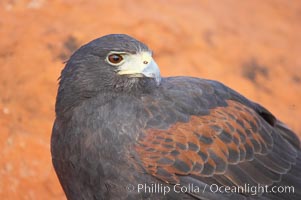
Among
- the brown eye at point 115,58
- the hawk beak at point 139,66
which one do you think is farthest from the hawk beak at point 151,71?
the brown eye at point 115,58

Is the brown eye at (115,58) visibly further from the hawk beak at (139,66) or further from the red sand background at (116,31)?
the red sand background at (116,31)

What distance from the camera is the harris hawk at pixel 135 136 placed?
6.63 m

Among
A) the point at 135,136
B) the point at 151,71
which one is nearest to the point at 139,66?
the point at 151,71

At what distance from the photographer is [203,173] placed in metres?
6.86

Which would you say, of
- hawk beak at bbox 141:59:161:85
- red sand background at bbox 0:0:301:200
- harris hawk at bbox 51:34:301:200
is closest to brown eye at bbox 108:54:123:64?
harris hawk at bbox 51:34:301:200

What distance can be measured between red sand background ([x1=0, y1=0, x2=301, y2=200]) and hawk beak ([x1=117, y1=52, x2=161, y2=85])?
270cm

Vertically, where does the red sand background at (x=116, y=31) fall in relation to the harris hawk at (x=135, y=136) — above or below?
above

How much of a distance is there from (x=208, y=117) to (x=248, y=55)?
3.44 m

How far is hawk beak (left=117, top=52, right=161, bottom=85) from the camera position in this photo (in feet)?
21.7

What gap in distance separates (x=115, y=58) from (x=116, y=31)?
3.24 metres

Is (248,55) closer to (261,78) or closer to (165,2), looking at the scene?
(261,78)

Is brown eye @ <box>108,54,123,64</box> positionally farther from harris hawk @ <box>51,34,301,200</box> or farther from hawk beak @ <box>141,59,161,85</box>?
hawk beak @ <box>141,59,161,85</box>

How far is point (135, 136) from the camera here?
263 inches

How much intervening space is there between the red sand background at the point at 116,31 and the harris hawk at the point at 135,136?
6.81 ft
